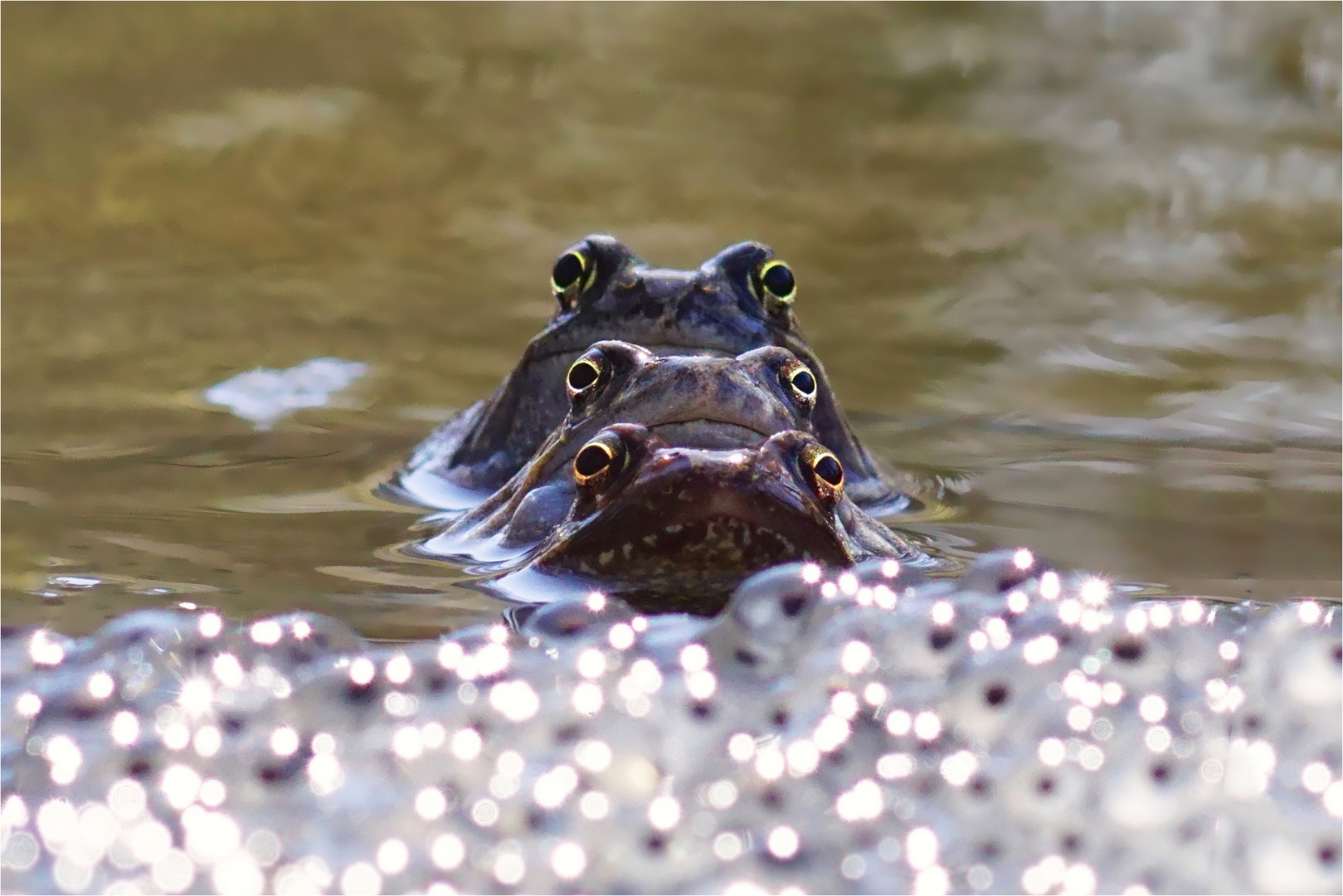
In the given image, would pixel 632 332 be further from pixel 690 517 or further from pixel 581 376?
pixel 690 517

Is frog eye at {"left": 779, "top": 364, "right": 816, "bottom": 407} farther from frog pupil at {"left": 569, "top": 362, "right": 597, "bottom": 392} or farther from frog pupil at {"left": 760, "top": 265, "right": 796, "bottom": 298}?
frog pupil at {"left": 760, "top": 265, "right": 796, "bottom": 298}

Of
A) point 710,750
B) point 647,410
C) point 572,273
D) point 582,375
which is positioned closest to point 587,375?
point 582,375

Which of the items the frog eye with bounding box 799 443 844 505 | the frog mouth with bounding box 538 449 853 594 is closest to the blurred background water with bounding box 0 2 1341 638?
the frog eye with bounding box 799 443 844 505

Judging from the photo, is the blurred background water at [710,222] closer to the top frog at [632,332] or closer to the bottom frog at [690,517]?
the top frog at [632,332]

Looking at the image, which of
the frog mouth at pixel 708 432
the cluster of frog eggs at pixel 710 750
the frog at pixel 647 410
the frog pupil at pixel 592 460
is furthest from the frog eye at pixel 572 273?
the cluster of frog eggs at pixel 710 750

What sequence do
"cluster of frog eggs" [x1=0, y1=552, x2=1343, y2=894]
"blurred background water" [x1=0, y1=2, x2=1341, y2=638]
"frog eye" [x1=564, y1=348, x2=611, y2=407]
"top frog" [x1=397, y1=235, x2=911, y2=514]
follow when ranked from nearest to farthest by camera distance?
"cluster of frog eggs" [x1=0, y1=552, x2=1343, y2=894] < "frog eye" [x1=564, y1=348, x2=611, y2=407] < "top frog" [x1=397, y1=235, x2=911, y2=514] < "blurred background water" [x1=0, y1=2, x2=1341, y2=638]

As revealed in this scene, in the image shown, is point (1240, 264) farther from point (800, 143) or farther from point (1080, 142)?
point (800, 143)
